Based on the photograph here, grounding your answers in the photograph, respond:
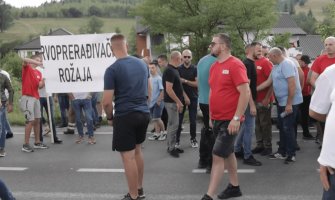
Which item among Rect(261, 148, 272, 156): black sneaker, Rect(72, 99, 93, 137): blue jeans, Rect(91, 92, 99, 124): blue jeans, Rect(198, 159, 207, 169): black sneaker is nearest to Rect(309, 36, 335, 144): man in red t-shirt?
Rect(261, 148, 272, 156): black sneaker

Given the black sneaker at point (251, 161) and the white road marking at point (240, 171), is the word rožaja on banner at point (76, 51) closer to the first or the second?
the white road marking at point (240, 171)

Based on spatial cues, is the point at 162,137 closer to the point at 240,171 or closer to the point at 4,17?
the point at 240,171

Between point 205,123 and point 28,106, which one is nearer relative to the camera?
point 205,123

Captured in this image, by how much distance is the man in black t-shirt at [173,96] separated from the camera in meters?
7.82

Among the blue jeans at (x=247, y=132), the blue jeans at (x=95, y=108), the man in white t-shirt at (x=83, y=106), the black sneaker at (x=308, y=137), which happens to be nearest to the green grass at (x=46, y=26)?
→ the blue jeans at (x=95, y=108)

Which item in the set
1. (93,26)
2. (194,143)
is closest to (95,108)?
(194,143)

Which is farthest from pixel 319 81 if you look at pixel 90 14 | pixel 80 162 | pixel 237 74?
pixel 90 14

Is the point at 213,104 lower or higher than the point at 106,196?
higher

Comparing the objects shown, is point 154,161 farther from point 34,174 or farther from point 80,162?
point 34,174

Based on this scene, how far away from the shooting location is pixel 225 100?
5488 mm

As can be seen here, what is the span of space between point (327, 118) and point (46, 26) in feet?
380

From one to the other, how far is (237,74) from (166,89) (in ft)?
8.70

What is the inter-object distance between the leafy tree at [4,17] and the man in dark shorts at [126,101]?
Answer: 4492 inches

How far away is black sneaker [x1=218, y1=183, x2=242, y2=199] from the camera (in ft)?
18.7
